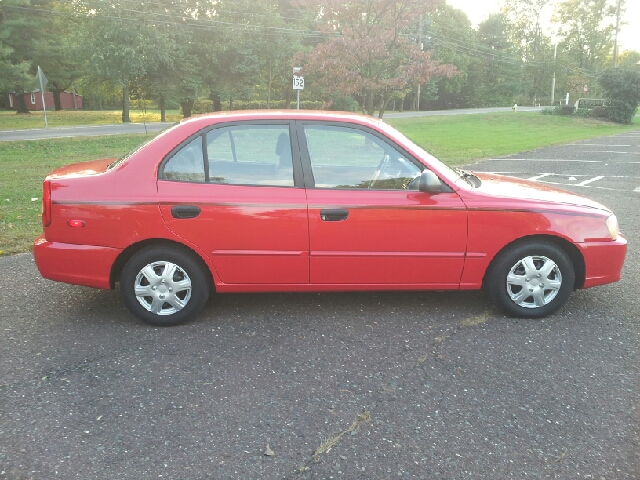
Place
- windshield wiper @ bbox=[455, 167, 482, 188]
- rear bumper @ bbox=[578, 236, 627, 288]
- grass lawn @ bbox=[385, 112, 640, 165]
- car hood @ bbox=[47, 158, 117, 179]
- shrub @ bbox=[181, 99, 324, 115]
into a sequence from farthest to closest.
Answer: shrub @ bbox=[181, 99, 324, 115]
grass lawn @ bbox=[385, 112, 640, 165]
windshield wiper @ bbox=[455, 167, 482, 188]
rear bumper @ bbox=[578, 236, 627, 288]
car hood @ bbox=[47, 158, 117, 179]

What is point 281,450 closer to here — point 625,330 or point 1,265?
point 625,330

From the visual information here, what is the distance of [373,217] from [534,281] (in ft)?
4.45

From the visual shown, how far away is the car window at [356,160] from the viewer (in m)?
4.38

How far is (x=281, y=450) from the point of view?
2.87m

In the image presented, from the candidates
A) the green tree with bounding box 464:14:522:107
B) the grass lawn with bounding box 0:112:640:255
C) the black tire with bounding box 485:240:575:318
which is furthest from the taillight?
the green tree with bounding box 464:14:522:107

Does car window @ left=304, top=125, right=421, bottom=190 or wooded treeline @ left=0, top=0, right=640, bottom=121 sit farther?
wooded treeline @ left=0, top=0, right=640, bottom=121

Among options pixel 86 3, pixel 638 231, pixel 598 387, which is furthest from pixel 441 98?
pixel 598 387

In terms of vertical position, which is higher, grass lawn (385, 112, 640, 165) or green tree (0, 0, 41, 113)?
green tree (0, 0, 41, 113)

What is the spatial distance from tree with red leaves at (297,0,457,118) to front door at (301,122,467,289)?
45.0 ft

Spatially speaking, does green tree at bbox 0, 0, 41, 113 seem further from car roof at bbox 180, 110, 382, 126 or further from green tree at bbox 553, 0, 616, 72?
green tree at bbox 553, 0, 616, 72

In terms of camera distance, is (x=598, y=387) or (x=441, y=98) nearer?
(x=598, y=387)

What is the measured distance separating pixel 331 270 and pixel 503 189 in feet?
5.07

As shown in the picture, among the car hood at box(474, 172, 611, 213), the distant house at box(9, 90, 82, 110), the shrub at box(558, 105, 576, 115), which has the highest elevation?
the distant house at box(9, 90, 82, 110)

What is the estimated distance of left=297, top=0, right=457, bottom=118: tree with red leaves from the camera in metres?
17.2
